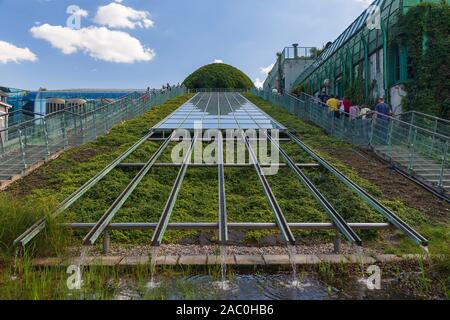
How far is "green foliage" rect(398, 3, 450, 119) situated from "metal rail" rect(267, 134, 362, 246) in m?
8.08

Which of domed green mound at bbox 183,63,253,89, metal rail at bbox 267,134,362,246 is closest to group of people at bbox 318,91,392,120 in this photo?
metal rail at bbox 267,134,362,246

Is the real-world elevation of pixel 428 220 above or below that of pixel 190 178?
below

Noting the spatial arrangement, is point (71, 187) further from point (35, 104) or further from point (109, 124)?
point (35, 104)

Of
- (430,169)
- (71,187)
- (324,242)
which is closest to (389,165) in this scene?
(430,169)

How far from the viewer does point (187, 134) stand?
14008 millimetres

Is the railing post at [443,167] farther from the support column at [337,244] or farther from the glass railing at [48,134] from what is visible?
the glass railing at [48,134]

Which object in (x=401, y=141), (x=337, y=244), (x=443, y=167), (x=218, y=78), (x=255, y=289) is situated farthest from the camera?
(x=218, y=78)

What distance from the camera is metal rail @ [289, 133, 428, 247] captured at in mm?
5484

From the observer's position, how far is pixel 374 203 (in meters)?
6.84

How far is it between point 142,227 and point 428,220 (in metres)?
4.79

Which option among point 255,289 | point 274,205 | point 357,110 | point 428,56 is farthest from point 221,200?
point 428,56

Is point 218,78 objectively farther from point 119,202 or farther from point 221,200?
point 119,202

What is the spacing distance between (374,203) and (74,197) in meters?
5.01

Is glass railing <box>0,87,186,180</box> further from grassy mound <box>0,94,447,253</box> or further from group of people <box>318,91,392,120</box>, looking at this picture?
group of people <box>318,91,392,120</box>
